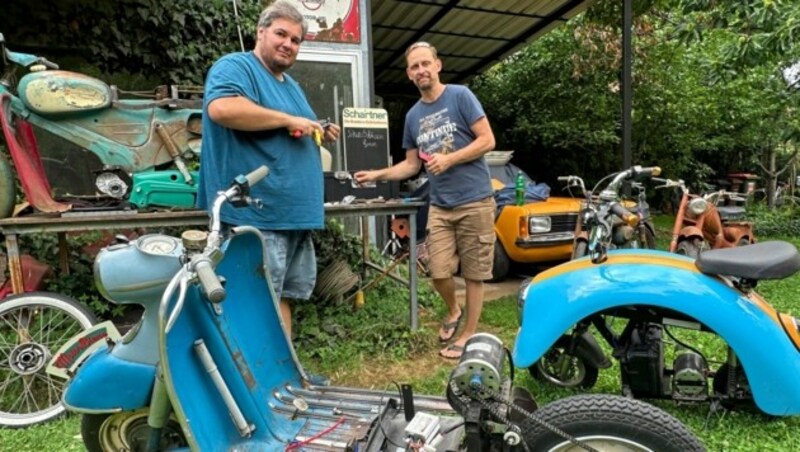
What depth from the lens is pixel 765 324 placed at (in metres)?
2.05

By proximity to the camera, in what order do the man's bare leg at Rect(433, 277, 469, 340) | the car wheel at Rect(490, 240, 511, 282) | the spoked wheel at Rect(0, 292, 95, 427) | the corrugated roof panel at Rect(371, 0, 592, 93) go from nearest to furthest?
the spoked wheel at Rect(0, 292, 95, 427), the man's bare leg at Rect(433, 277, 469, 340), the car wheel at Rect(490, 240, 511, 282), the corrugated roof panel at Rect(371, 0, 592, 93)

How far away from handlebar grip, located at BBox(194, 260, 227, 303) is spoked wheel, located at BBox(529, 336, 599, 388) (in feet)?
5.98

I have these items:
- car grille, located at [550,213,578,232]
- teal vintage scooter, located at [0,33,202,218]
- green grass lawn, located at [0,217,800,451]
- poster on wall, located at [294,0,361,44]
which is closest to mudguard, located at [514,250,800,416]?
green grass lawn, located at [0,217,800,451]

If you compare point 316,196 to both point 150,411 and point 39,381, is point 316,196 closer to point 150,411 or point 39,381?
point 150,411

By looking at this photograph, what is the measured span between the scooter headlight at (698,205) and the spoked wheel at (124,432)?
14.8 ft

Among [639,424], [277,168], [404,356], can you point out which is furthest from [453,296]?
[639,424]

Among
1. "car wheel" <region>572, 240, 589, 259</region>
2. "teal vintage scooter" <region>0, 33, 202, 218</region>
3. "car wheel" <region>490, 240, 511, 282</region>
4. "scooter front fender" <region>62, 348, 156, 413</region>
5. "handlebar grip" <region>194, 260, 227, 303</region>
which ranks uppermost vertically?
"teal vintage scooter" <region>0, 33, 202, 218</region>

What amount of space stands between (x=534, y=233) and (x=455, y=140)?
2.32m

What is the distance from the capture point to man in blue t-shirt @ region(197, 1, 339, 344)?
2326mm

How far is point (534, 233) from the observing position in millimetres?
5348

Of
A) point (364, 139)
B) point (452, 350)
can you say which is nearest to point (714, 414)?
point (452, 350)

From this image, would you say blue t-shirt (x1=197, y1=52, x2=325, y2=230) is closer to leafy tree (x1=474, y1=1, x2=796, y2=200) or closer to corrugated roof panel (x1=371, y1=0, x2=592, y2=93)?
corrugated roof panel (x1=371, y1=0, x2=592, y2=93)

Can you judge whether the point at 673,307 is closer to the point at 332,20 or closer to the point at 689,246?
the point at 689,246

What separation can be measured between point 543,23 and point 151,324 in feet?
26.0
